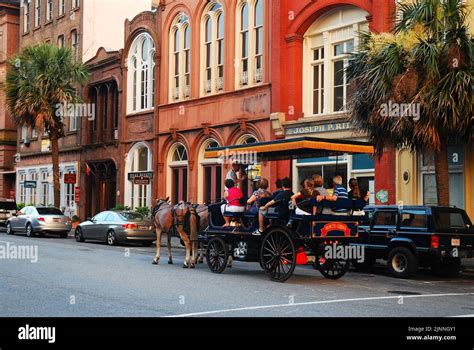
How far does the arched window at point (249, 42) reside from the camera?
29.6m

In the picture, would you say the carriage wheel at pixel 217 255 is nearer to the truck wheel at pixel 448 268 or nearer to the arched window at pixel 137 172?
the truck wheel at pixel 448 268

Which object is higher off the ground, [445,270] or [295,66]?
[295,66]

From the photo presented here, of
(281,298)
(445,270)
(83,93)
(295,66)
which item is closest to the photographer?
(281,298)

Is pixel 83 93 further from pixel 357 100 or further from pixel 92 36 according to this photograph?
pixel 357 100

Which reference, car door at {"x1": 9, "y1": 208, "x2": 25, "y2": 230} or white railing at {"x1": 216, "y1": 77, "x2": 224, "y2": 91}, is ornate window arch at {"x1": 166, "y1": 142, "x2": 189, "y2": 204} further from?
car door at {"x1": 9, "y1": 208, "x2": 25, "y2": 230}

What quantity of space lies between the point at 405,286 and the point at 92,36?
33101mm

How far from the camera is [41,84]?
3638 centimetres

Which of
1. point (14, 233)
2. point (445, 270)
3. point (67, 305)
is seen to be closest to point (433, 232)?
point (445, 270)

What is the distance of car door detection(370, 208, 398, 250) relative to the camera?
17.2 metres

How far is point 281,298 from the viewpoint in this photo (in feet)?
39.7

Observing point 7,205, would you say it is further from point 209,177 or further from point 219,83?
point 219,83

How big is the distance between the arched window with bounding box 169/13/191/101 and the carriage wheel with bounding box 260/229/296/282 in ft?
64.7

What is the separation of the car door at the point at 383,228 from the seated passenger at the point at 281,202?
352 cm

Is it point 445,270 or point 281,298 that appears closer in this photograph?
point 281,298
